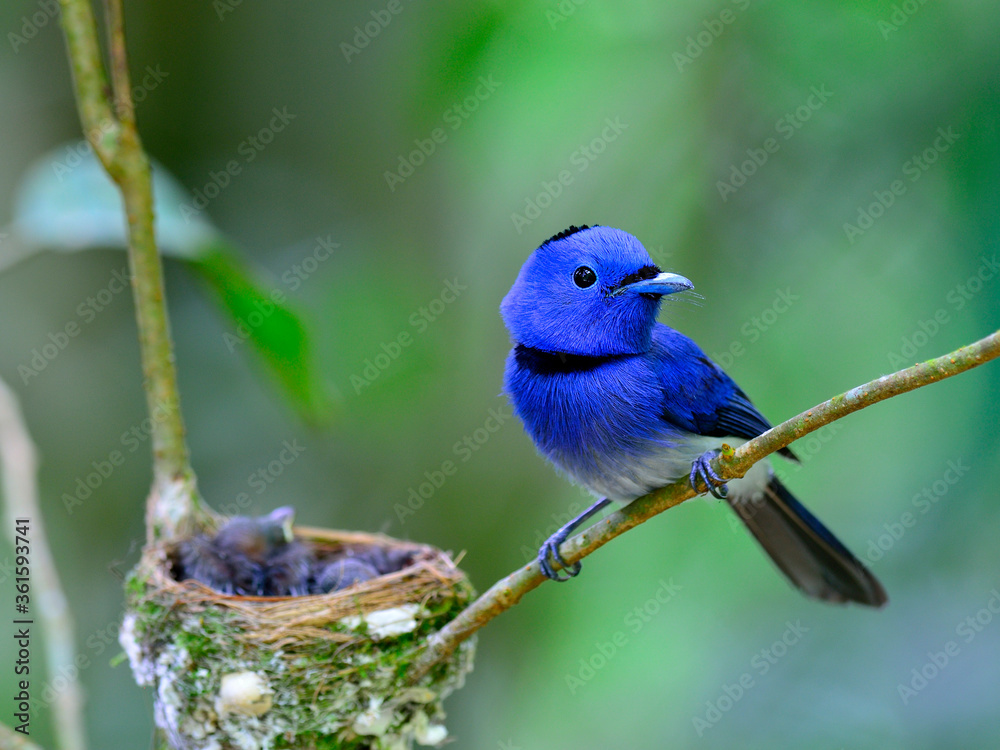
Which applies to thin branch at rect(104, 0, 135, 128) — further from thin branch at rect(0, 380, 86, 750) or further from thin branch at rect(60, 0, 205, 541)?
thin branch at rect(0, 380, 86, 750)

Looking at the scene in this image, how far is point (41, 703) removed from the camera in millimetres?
4480

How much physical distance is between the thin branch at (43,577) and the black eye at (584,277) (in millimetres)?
1730

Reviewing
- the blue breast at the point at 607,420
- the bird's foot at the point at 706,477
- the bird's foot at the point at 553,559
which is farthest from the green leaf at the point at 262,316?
the bird's foot at the point at 706,477

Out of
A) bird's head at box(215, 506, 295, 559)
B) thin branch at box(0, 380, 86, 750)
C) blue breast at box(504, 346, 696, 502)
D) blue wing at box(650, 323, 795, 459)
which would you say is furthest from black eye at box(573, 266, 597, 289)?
thin branch at box(0, 380, 86, 750)

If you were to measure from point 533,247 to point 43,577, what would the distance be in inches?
97.1

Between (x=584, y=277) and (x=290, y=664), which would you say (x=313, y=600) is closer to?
(x=290, y=664)

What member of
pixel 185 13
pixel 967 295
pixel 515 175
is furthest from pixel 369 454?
pixel 967 295

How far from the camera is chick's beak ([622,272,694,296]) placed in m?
2.39

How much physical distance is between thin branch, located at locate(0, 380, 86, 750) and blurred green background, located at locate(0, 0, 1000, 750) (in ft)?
2.44

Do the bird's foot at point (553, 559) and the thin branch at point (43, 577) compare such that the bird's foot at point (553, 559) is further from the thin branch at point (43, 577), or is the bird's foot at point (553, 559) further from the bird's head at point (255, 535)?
the thin branch at point (43, 577)

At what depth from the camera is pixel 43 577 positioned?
277 cm

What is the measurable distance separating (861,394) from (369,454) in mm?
3630

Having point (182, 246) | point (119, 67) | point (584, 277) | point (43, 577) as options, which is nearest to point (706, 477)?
point (584, 277)

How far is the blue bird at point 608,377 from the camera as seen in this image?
2.54 m
